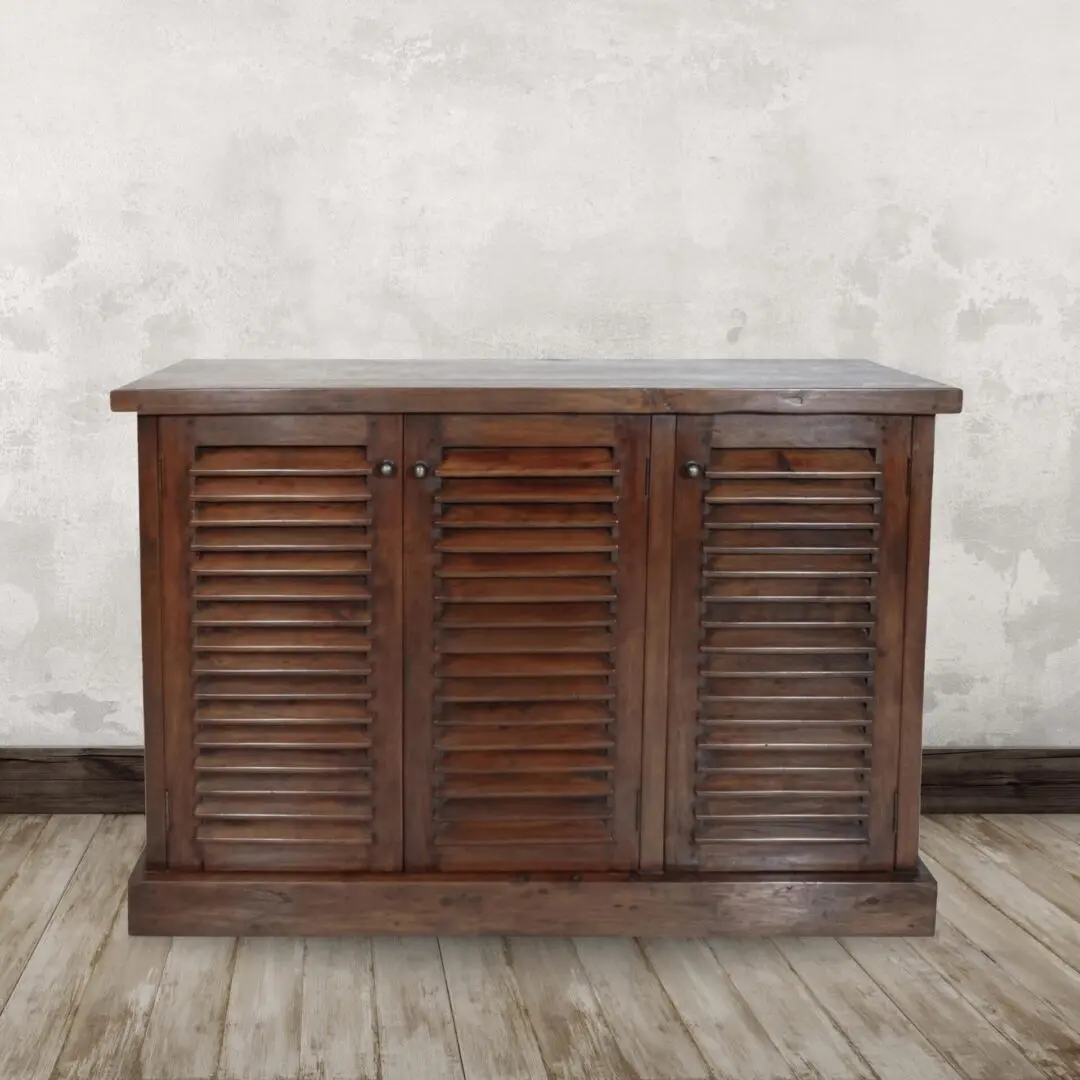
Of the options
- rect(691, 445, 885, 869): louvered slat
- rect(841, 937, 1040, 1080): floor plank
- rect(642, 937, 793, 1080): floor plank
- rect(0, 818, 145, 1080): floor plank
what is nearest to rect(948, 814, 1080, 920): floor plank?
rect(841, 937, 1040, 1080): floor plank

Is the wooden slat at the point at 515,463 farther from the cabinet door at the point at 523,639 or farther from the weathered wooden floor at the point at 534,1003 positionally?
the weathered wooden floor at the point at 534,1003

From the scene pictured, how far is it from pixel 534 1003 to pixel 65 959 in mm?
853

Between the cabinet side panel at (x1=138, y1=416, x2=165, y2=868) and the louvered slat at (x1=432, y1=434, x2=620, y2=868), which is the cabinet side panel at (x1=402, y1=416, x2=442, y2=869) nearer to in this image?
the louvered slat at (x1=432, y1=434, x2=620, y2=868)

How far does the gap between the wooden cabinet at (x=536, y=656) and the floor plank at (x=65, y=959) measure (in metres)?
0.16

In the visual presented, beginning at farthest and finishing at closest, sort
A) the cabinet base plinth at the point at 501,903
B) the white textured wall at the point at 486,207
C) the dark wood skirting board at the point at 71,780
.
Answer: the dark wood skirting board at the point at 71,780, the white textured wall at the point at 486,207, the cabinet base plinth at the point at 501,903

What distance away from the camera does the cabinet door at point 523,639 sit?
2.53 m

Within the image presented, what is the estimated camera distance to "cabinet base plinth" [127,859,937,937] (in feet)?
8.48

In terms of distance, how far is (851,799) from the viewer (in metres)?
2.63

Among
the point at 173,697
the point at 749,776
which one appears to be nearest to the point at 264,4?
the point at 173,697

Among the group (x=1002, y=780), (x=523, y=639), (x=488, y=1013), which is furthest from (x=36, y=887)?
(x=1002, y=780)

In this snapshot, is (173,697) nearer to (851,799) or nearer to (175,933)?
(175,933)

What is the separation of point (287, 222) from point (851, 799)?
1711 millimetres

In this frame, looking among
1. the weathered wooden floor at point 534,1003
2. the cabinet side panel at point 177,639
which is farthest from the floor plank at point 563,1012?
the cabinet side panel at point 177,639

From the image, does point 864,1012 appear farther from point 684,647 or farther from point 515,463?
point 515,463
